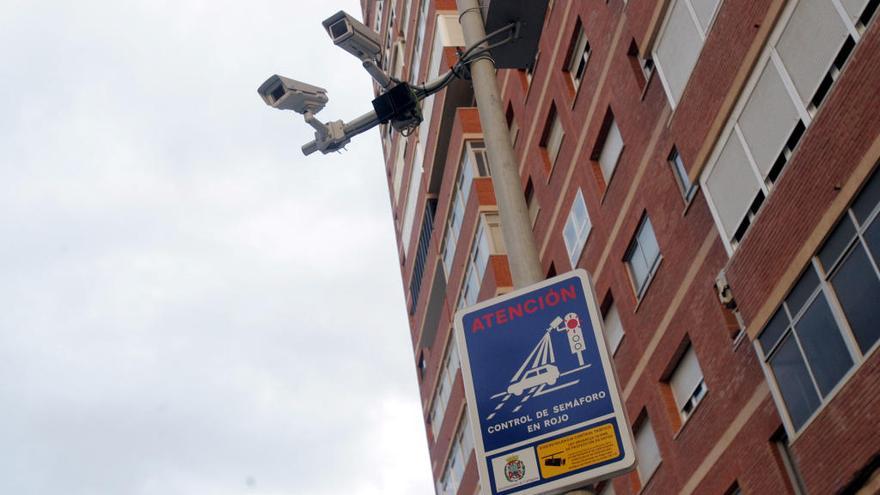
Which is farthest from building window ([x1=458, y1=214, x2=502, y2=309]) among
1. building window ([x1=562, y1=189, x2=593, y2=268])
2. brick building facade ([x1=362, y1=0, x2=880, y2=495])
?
building window ([x1=562, y1=189, x2=593, y2=268])

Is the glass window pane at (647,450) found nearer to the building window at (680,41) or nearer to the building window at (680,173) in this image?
the building window at (680,173)

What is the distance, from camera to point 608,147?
79.6ft

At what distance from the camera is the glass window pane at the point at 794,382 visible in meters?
14.6

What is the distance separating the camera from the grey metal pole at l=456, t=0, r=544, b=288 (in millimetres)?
6789

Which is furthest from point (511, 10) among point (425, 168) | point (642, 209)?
point (425, 168)

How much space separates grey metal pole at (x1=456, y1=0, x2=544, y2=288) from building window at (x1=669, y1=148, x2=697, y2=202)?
12259 mm

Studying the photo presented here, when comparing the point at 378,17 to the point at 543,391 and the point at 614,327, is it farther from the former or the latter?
the point at 543,391

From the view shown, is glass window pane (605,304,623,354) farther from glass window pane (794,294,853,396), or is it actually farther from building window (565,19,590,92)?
glass window pane (794,294,853,396)

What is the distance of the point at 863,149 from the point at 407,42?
2943 cm

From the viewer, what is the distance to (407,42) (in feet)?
134

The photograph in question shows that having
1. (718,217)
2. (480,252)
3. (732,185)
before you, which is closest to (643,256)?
(718,217)

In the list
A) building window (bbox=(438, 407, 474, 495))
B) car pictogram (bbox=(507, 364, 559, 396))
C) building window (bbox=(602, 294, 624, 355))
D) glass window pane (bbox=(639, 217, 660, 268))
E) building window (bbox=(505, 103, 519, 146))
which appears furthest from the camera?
building window (bbox=(438, 407, 474, 495))

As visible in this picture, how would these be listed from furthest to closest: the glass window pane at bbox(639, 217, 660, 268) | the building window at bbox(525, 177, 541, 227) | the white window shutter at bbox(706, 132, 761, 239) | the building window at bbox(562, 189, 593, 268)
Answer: the building window at bbox(525, 177, 541, 227)
the building window at bbox(562, 189, 593, 268)
the glass window pane at bbox(639, 217, 660, 268)
the white window shutter at bbox(706, 132, 761, 239)

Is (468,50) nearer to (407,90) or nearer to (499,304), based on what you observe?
(407,90)
